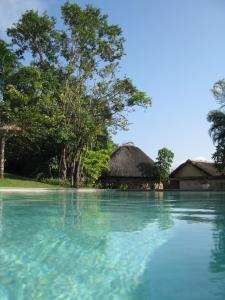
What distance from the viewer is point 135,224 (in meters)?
6.43

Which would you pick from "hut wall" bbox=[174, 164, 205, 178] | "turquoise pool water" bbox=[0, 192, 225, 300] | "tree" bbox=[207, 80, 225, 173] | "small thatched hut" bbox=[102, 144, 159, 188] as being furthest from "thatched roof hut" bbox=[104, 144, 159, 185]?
"turquoise pool water" bbox=[0, 192, 225, 300]

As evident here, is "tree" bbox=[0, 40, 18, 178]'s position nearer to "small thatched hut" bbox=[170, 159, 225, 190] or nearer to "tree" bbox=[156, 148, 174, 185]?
"tree" bbox=[156, 148, 174, 185]

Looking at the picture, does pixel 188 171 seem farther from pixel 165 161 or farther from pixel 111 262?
pixel 111 262

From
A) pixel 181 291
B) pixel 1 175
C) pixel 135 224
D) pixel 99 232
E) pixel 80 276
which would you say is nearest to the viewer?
pixel 181 291

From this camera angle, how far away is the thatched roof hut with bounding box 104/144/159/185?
1243 inches

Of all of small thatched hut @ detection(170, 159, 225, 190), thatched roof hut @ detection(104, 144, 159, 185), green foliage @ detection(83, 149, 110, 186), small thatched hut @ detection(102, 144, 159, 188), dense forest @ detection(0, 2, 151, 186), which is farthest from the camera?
thatched roof hut @ detection(104, 144, 159, 185)

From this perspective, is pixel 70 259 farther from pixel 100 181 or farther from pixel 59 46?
pixel 100 181

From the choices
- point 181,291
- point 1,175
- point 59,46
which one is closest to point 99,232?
point 181,291

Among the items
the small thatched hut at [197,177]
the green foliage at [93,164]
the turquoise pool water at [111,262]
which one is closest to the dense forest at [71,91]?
the green foliage at [93,164]

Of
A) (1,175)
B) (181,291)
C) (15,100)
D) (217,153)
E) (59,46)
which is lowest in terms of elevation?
(181,291)

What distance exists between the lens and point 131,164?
107 feet

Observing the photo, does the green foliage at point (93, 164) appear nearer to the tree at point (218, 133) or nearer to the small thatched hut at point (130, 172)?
the small thatched hut at point (130, 172)

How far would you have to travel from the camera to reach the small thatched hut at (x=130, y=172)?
102 ft

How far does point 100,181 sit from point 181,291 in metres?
28.6
